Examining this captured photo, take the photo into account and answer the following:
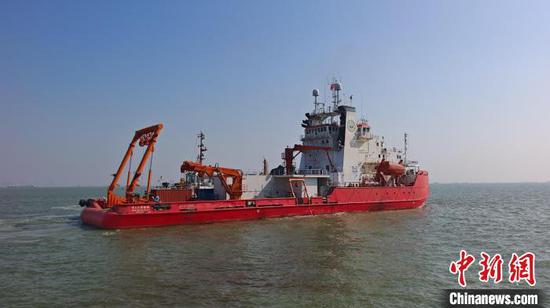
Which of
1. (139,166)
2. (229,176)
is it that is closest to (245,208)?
(229,176)

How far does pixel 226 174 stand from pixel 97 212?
8539 mm

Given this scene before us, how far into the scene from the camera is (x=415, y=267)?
44.3 feet

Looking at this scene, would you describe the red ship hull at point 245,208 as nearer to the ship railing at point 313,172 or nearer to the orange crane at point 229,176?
the orange crane at point 229,176

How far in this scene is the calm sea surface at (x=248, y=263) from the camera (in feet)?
33.7

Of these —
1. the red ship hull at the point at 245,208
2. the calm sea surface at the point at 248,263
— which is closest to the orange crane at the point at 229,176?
the red ship hull at the point at 245,208

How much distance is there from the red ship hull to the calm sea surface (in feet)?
2.98

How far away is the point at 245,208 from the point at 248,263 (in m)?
11.3

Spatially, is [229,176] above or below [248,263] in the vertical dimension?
above

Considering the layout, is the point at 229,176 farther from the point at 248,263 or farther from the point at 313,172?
the point at 248,263

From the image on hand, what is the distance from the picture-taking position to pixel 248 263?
1374 cm

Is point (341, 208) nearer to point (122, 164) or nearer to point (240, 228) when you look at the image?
point (240, 228)

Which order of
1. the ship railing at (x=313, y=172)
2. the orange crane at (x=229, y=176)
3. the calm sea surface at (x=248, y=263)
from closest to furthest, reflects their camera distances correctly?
the calm sea surface at (x=248, y=263) → the orange crane at (x=229, y=176) → the ship railing at (x=313, y=172)

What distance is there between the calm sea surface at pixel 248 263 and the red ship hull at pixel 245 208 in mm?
908

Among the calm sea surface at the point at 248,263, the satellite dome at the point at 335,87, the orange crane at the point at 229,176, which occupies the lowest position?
the calm sea surface at the point at 248,263
